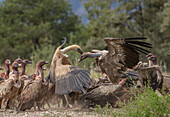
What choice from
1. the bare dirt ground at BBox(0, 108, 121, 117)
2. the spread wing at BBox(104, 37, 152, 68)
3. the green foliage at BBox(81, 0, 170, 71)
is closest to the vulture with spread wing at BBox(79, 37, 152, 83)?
the spread wing at BBox(104, 37, 152, 68)

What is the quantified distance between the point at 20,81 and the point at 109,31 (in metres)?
15.5

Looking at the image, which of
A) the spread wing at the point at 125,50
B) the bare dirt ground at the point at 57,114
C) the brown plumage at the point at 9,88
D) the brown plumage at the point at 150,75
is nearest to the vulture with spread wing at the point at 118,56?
the spread wing at the point at 125,50

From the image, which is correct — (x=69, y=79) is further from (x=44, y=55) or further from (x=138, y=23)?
(x=138, y=23)

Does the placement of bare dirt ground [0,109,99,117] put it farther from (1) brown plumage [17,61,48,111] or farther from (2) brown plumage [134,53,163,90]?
(2) brown plumage [134,53,163,90]

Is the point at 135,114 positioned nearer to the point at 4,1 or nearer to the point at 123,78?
the point at 123,78

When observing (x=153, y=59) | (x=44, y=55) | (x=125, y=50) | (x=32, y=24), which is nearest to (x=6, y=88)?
(x=125, y=50)

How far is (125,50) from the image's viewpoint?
6.42 meters

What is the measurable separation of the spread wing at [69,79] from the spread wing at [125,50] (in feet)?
3.89

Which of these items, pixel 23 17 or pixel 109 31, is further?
pixel 23 17

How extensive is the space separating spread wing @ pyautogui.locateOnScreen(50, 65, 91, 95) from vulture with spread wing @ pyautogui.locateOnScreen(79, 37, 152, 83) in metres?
1.22

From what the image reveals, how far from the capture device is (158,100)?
407cm

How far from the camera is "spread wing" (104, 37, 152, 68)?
20.3 feet

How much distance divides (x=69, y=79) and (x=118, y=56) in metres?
1.73

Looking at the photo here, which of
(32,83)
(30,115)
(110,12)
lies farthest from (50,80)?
(110,12)
